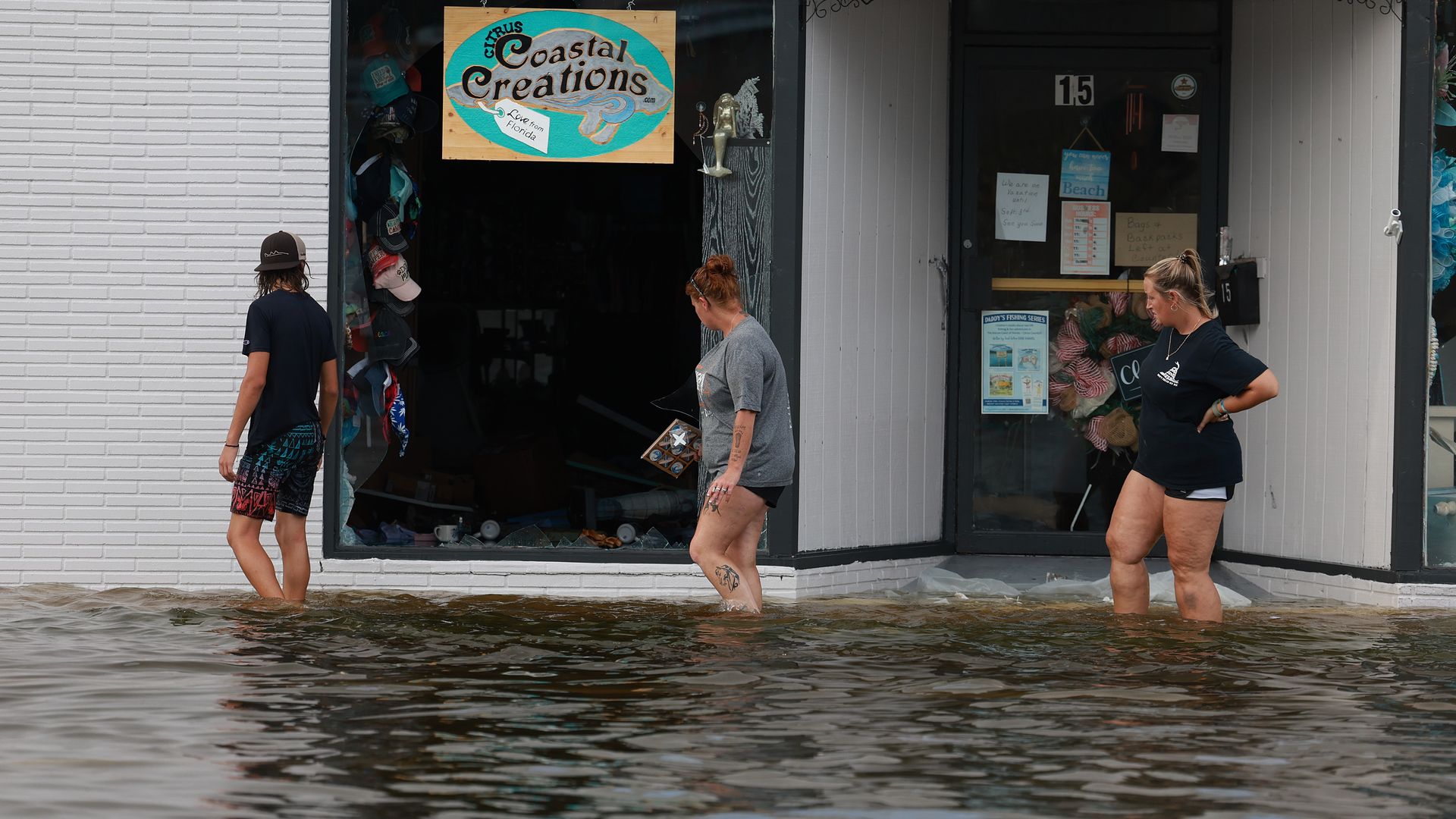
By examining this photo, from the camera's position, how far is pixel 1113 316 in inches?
380

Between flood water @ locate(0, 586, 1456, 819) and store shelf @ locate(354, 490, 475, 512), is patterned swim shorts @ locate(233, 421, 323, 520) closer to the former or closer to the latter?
flood water @ locate(0, 586, 1456, 819)

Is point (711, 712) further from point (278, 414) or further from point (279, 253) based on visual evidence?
point (279, 253)

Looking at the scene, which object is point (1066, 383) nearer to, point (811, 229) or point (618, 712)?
point (811, 229)

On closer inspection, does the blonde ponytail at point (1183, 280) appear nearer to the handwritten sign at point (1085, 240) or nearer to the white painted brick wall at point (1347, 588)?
the white painted brick wall at point (1347, 588)

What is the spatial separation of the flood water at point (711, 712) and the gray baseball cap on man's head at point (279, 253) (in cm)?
146

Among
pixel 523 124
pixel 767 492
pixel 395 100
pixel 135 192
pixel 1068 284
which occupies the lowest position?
pixel 767 492

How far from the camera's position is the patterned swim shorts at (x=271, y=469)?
299 inches

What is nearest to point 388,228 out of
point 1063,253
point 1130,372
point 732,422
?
point 732,422

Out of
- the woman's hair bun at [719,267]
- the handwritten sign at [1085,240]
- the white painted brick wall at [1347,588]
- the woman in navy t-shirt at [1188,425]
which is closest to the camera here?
the woman in navy t-shirt at [1188,425]

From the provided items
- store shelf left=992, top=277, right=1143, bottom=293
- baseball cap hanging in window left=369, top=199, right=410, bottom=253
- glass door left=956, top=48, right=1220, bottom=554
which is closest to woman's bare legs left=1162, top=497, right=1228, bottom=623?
glass door left=956, top=48, right=1220, bottom=554

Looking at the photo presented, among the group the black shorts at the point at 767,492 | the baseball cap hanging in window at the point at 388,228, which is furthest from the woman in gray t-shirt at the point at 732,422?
the baseball cap hanging in window at the point at 388,228

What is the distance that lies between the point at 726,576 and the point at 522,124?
2.66 metres

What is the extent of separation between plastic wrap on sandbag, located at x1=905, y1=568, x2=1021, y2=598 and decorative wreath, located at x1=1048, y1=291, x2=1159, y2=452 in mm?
1093

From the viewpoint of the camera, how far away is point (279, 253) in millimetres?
7672
